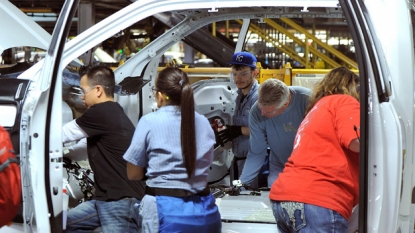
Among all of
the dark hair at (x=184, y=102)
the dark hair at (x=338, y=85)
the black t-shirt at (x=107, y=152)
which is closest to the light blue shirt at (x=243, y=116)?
the black t-shirt at (x=107, y=152)

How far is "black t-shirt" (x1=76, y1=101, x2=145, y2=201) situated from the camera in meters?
3.84

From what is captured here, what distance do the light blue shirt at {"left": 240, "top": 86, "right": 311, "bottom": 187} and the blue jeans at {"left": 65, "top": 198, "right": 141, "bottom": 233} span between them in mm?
1394

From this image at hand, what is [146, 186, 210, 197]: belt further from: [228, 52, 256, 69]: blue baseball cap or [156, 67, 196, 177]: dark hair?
[228, 52, 256, 69]: blue baseball cap

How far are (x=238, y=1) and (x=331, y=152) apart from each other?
1.03 metres

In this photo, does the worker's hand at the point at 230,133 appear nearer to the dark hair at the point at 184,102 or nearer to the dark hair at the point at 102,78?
the dark hair at the point at 102,78

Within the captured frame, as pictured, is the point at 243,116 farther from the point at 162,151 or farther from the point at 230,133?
the point at 162,151

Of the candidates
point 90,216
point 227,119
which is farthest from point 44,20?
point 90,216

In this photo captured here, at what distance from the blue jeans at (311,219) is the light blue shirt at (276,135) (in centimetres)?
167

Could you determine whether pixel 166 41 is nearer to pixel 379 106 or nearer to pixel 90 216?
pixel 90 216

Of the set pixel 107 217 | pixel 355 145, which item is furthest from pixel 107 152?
pixel 355 145

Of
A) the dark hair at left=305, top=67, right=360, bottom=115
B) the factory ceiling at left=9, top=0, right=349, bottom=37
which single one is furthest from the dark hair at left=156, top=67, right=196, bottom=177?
the factory ceiling at left=9, top=0, right=349, bottom=37

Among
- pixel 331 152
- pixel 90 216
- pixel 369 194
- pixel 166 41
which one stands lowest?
pixel 90 216

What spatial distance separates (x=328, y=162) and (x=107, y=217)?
4.49 feet

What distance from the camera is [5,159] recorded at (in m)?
2.81
